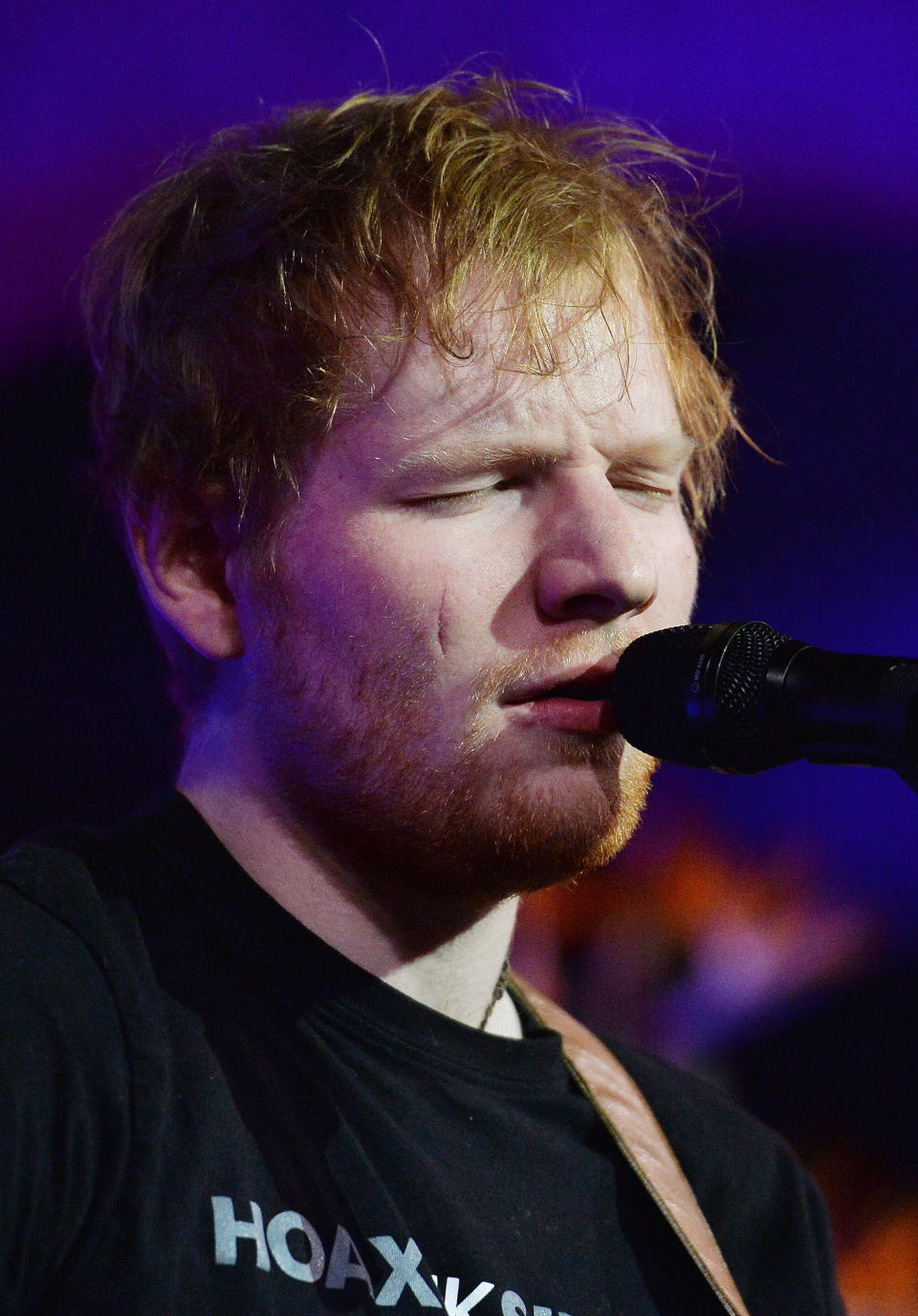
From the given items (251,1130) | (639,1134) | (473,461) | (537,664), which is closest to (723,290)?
(473,461)

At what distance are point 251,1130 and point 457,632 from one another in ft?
1.57

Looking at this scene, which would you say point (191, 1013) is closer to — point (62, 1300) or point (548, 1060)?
point (62, 1300)

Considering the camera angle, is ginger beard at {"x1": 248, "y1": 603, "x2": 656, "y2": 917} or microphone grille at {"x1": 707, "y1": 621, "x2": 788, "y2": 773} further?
ginger beard at {"x1": 248, "y1": 603, "x2": 656, "y2": 917}

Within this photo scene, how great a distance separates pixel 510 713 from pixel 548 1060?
461 millimetres

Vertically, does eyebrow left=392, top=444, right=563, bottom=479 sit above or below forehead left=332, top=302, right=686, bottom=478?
below

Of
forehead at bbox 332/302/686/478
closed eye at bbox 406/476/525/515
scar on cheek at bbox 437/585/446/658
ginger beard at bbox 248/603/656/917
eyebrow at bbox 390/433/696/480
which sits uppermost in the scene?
forehead at bbox 332/302/686/478

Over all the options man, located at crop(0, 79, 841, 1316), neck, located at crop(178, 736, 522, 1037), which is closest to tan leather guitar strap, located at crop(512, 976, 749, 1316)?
man, located at crop(0, 79, 841, 1316)

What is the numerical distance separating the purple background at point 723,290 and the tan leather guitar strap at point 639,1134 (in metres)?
0.52

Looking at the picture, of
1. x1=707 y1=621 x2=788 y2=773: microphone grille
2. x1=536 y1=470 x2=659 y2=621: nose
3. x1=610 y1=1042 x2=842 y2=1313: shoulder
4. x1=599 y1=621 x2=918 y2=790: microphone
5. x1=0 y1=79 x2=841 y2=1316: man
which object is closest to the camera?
x1=599 y1=621 x2=918 y2=790: microphone

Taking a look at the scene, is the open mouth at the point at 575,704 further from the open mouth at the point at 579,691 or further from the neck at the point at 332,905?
the neck at the point at 332,905

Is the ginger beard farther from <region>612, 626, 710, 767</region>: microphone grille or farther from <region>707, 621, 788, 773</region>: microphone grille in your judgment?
<region>707, 621, 788, 773</region>: microphone grille

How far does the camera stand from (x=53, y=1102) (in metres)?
0.99

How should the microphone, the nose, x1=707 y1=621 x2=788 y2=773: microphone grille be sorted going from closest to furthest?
the microphone < x1=707 y1=621 x2=788 y2=773: microphone grille < the nose

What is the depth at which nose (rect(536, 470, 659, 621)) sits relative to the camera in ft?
3.94
